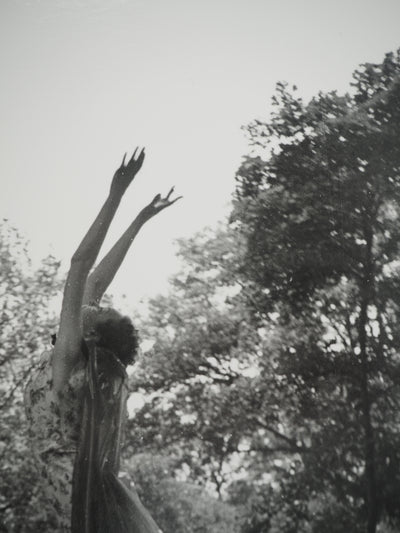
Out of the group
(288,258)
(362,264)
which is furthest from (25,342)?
(362,264)

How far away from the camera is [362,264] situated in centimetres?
1345

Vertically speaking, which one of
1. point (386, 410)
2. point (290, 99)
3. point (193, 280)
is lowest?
point (386, 410)

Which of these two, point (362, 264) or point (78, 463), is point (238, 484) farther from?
point (78, 463)

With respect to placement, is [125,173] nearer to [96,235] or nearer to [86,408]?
[96,235]

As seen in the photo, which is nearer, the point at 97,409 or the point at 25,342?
the point at 97,409

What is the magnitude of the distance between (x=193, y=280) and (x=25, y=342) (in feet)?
32.5

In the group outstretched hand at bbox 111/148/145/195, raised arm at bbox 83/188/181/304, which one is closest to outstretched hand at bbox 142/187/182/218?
raised arm at bbox 83/188/181/304

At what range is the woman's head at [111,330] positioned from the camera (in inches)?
104

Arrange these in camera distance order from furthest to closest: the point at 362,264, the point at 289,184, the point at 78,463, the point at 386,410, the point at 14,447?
1. the point at 14,447
2. the point at 362,264
3. the point at 289,184
4. the point at 386,410
5. the point at 78,463

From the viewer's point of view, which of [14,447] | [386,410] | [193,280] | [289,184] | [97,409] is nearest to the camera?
[97,409]

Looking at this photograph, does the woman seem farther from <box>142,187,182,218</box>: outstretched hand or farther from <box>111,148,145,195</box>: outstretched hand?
<box>142,187,182,218</box>: outstretched hand

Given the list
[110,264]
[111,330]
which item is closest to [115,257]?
[110,264]

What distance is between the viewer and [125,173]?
2.43 m

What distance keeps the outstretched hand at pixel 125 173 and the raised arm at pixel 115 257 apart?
39.0 inches
